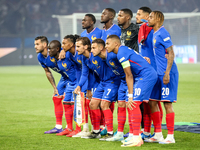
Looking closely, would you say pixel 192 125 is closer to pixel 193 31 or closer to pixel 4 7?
pixel 193 31

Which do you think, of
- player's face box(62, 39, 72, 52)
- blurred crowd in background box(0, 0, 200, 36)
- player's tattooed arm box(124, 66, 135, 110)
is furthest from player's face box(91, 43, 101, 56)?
blurred crowd in background box(0, 0, 200, 36)

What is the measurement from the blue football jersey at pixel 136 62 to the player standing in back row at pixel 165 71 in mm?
268

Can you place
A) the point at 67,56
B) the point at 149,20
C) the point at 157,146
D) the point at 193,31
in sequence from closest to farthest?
the point at 157,146, the point at 149,20, the point at 67,56, the point at 193,31

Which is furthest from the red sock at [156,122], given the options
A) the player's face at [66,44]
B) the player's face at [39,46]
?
the player's face at [39,46]

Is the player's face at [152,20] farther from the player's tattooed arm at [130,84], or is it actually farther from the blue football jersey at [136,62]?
the player's tattooed arm at [130,84]

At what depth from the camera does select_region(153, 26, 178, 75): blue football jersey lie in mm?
5348

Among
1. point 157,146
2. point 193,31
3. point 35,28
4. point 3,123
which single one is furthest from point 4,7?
point 157,146

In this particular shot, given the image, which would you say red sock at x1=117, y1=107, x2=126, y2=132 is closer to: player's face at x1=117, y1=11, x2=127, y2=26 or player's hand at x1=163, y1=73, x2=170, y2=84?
player's hand at x1=163, y1=73, x2=170, y2=84

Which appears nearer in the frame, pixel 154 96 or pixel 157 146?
pixel 157 146

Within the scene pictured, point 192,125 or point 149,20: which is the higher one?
point 149,20

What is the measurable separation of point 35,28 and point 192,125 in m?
41.8

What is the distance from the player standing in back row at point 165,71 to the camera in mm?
5305

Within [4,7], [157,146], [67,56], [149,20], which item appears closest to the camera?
[157,146]

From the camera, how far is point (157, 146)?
511cm
